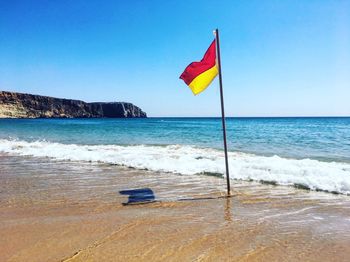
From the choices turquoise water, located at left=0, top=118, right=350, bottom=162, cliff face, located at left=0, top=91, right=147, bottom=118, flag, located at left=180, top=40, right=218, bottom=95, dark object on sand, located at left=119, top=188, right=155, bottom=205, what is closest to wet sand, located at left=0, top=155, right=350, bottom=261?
dark object on sand, located at left=119, top=188, right=155, bottom=205

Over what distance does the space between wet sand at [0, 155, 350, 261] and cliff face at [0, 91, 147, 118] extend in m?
131

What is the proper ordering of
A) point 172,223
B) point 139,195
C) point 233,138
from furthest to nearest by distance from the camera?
point 233,138, point 139,195, point 172,223

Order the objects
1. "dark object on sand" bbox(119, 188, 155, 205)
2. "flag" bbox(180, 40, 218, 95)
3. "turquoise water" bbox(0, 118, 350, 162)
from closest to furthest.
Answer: "dark object on sand" bbox(119, 188, 155, 205)
"flag" bbox(180, 40, 218, 95)
"turquoise water" bbox(0, 118, 350, 162)

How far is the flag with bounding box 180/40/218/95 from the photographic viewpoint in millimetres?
8086

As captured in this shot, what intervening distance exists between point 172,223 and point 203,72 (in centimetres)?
420

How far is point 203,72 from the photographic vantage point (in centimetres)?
812

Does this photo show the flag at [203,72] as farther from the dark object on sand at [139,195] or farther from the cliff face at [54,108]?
the cliff face at [54,108]

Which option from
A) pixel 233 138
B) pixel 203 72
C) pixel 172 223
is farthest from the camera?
pixel 233 138

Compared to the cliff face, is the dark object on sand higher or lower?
lower

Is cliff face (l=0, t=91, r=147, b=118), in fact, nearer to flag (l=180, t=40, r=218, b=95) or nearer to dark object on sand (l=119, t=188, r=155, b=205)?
dark object on sand (l=119, t=188, r=155, b=205)

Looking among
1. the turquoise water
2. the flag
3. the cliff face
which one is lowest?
the turquoise water

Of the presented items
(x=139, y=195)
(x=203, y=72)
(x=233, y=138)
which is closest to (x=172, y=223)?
(x=139, y=195)

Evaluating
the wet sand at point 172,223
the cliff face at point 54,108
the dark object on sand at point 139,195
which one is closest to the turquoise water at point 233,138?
the wet sand at point 172,223

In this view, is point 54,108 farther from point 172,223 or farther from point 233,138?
point 172,223
